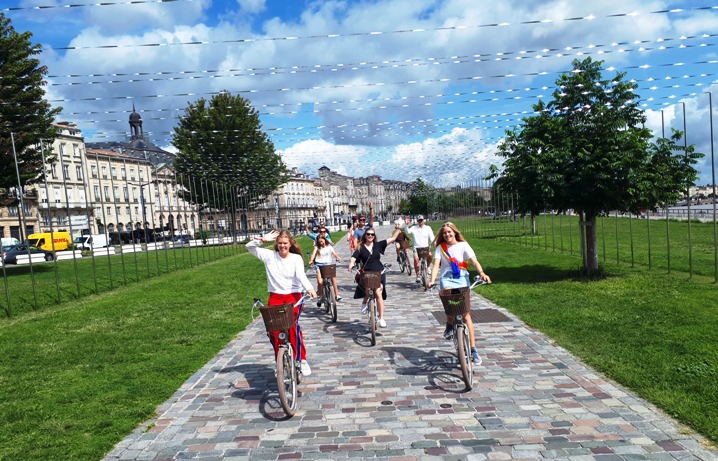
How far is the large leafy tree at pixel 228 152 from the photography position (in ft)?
149

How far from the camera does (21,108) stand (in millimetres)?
24406

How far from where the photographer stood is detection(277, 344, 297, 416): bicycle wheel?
5.68m

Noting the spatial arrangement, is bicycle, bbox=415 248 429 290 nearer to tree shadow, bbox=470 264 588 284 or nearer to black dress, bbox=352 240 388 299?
tree shadow, bbox=470 264 588 284

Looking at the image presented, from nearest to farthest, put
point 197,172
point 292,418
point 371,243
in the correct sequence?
point 292,418 → point 371,243 → point 197,172

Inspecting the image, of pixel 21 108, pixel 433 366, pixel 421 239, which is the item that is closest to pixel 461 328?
pixel 433 366

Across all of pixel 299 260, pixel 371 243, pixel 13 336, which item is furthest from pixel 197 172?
pixel 299 260

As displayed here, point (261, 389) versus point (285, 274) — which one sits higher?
point (285, 274)

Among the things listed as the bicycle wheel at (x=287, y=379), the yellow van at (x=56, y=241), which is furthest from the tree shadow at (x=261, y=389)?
the yellow van at (x=56, y=241)

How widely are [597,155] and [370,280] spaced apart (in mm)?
8089

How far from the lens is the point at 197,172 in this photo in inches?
1742

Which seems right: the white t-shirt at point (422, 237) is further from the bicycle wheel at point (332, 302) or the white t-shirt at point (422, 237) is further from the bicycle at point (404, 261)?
the bicycle wheel at point (332, 302)

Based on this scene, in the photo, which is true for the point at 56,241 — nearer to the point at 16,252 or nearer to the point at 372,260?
the point at 16,252

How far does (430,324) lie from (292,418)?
4919 millimetres

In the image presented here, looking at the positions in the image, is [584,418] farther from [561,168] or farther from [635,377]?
[561,168]
